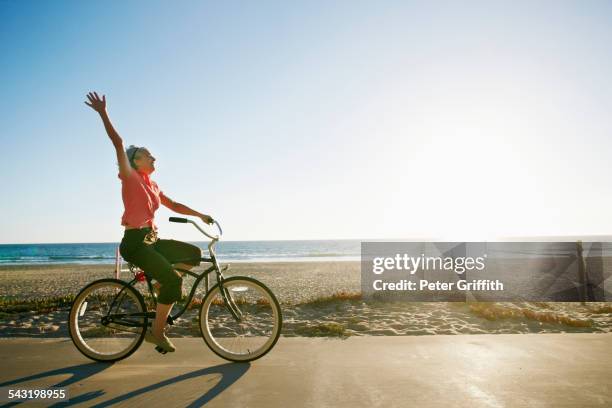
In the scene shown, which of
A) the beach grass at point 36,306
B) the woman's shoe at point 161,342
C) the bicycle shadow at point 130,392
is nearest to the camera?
the bicycle shadow at point 130,392

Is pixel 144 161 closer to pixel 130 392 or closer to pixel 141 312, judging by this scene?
pixel 141 312

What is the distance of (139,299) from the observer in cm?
446

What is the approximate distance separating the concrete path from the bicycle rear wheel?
5.9 inches

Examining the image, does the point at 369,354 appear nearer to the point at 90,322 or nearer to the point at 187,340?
the point at 187,340

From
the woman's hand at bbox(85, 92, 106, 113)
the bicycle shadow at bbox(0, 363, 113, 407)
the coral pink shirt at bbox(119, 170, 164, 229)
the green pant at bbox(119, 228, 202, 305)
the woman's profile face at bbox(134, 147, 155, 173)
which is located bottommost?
the bicycle shadow at bbox(0, 363, 113, 407)

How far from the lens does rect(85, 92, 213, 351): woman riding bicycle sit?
13.3ft

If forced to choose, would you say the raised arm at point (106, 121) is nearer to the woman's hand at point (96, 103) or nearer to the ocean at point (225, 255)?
the woman's hand at point (96, 103)

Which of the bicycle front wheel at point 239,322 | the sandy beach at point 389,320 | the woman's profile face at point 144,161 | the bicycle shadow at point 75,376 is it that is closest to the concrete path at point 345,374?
the bicycle shadow at point 75,376

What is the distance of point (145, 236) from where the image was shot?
164 inches

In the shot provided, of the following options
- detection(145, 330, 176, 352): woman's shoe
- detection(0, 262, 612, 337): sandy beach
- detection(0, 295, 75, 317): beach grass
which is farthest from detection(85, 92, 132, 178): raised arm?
detection(0, 295, 75, 317): beach grass

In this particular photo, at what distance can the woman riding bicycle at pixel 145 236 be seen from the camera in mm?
4047

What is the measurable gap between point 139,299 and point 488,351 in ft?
12.6

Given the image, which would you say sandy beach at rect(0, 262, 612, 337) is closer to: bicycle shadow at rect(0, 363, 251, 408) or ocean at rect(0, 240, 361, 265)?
bicycle shadow at rect(0, 363, 251, 408)

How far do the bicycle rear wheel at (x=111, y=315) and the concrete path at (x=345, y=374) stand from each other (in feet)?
0.49
